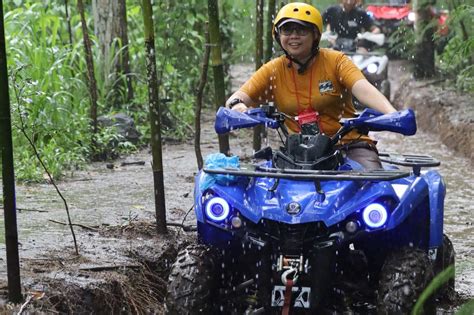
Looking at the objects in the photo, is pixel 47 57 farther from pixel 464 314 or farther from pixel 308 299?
pixel 464 314

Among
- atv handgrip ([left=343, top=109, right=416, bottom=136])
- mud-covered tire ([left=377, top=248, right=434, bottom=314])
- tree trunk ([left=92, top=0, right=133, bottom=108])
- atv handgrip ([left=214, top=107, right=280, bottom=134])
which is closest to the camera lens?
mud-covered tire ([left=377, top=248, right=434, bottom=314])

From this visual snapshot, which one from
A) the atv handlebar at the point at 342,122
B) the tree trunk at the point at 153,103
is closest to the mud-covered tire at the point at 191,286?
the atv handlebar at the point at 342,122

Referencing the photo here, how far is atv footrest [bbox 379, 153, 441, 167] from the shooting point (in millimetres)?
5679

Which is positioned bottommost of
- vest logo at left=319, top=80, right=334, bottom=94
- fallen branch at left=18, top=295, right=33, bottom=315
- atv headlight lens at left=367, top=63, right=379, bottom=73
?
fallen branch at left=18, top=295, right=33, bottom=315

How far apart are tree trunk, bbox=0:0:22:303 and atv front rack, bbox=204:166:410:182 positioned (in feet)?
3.35

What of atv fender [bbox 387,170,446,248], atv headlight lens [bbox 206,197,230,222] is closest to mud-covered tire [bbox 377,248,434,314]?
atv fender [bbox 387,170,446,248]

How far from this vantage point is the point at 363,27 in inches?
669

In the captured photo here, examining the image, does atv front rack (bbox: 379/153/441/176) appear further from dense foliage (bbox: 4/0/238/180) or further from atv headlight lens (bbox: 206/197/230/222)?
dense foliage (bbox: 4/0/238/180)

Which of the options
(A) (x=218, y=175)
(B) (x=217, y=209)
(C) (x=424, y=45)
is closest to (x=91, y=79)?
(A) (x=218, y=175)

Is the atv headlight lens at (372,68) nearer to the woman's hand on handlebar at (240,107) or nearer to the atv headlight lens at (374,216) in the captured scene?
the woman's hand on handlebar at (240,107)

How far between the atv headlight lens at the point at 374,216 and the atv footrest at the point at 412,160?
0.80 meters

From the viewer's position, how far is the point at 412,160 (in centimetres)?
583

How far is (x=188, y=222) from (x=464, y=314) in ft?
17.7

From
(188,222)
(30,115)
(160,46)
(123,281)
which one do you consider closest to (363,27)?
(160,46)
